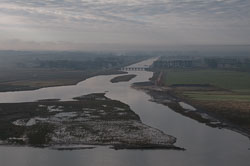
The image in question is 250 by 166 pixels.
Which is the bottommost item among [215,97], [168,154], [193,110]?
[168,154]

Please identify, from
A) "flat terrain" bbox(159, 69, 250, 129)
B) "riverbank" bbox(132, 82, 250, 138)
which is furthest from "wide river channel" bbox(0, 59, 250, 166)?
"flat terrain" bbox(159, 69, 250, 129)

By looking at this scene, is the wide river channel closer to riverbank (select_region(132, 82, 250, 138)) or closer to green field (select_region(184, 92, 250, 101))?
riverbank (select_region(132, 82, 250, 138))

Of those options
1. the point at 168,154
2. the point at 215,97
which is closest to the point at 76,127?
the point at 168,154

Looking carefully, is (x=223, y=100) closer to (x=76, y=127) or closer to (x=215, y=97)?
(x=215, y=97)

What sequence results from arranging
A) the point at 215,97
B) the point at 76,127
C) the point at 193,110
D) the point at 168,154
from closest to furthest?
1. the point at 168,154
2. the point at 76,127
3. the point at 193,110
4. the point at 215,97

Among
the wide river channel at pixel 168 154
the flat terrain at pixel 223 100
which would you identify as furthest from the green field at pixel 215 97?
the wide river channel at pixel 168 154

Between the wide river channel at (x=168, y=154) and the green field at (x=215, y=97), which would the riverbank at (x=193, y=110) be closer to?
the green field at (x=215, y=97)
